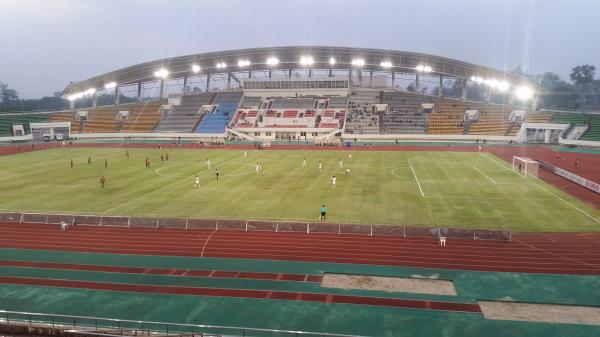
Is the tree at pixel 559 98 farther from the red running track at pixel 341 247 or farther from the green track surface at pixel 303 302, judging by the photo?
the green track surface at pixel 303 302

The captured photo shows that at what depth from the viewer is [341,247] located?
21.2m

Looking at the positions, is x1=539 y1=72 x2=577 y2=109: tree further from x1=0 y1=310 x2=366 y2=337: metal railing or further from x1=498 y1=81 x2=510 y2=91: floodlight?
x1=0 y1=310 x2=366 y2=337: metal railing

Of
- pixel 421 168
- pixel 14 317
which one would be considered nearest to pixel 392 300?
pixel 14 317

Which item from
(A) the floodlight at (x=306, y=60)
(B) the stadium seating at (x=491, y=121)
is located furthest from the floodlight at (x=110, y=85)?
(B) the stadium seating at (x=491, y=121)

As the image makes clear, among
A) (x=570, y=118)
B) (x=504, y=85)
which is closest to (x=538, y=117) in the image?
(x=570, y=118)

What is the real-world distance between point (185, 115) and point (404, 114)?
1815 inches

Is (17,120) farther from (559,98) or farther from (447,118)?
(559,98)

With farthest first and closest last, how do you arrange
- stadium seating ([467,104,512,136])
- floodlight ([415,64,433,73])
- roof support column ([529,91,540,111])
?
floodlight ([415,64,433,73]) < roof support column ([529,91,540,111]) < stadium seating ([467,104,512,136])

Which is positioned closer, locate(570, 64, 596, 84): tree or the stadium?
the stadium

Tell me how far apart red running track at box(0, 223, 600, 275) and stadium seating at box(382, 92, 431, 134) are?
2367 inches

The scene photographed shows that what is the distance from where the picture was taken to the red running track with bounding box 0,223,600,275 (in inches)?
755

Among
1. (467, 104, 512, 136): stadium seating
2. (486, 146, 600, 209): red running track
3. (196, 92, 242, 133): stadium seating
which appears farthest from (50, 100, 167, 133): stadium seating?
(486, 146, 600, 209): red running track

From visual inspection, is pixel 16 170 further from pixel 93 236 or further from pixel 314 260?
pixel 314 260

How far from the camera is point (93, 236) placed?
77.6 feet
